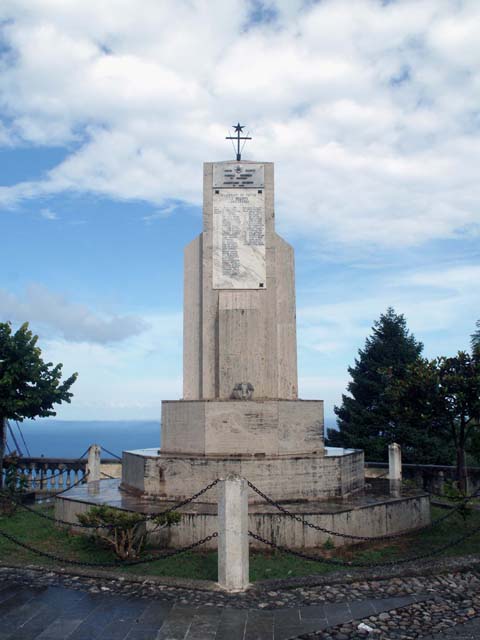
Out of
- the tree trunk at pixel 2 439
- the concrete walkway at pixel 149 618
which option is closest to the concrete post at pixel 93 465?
the tree trunk at pixel 2 439

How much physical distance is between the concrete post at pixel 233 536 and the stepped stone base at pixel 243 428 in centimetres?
380

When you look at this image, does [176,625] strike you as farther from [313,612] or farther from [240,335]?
[240,335]

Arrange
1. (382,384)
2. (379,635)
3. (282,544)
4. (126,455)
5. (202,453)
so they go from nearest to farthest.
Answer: (379,635) → (282,544) → (202,453) → (126,455) → (382,384)

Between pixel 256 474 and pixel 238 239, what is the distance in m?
5.22

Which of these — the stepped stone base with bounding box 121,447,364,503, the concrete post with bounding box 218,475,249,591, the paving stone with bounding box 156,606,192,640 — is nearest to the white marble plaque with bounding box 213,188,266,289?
the stepped stone base with bounding box 121,447,364,503

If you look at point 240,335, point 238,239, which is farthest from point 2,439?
point 238,239

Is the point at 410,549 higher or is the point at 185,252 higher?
the point at 185,252

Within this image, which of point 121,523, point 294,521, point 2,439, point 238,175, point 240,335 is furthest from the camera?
point 2,439

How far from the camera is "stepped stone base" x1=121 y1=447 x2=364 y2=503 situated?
9695 mm

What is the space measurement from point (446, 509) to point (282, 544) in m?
5.77

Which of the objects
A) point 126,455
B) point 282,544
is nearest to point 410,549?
point 282,544

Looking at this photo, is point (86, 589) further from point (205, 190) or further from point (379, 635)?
point (205, 190)

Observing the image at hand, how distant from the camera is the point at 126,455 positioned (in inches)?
460

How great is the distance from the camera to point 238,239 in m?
12.3
